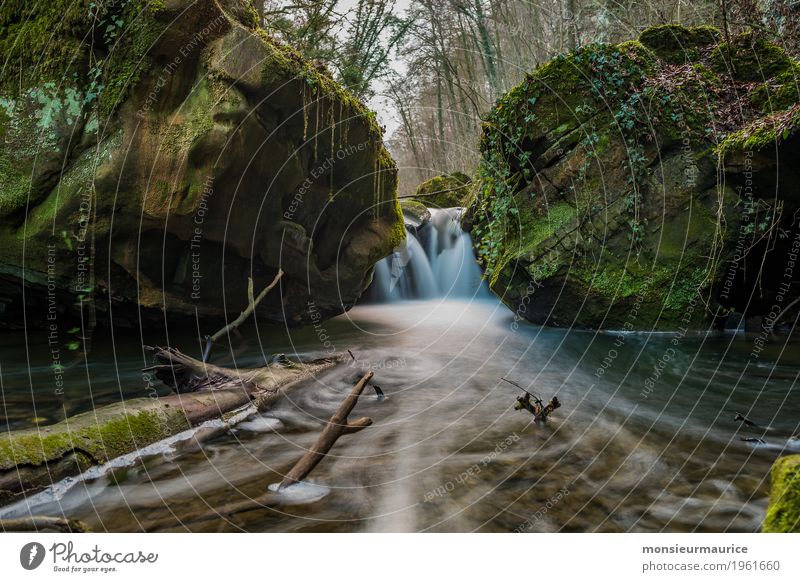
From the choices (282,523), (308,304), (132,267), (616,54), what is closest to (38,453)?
(282,523)

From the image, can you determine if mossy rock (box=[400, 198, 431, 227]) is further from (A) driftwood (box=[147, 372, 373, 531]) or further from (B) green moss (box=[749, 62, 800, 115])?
(A) driftwood (box=[147, 372, 373, 531])

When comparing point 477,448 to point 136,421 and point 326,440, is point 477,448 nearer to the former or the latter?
point 326,440

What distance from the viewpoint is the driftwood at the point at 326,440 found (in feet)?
11.1

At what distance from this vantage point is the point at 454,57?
2139 cm

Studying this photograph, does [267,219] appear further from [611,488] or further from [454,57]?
[454,57]

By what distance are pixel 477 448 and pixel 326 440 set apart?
1362 millimetres

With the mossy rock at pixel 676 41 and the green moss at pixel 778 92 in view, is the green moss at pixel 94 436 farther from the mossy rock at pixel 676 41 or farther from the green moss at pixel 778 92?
the mossy rock at pixel 676 41

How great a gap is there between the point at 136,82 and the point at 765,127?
27.8 ft

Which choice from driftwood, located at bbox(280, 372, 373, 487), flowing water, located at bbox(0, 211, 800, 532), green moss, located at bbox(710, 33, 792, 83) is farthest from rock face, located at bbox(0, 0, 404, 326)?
green moss, located at bbox(710, 33, 792, 83)

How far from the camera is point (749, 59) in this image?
805 centimetres

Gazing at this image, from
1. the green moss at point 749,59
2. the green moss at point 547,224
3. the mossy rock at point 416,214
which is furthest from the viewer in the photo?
the mossy rock at point 416,214

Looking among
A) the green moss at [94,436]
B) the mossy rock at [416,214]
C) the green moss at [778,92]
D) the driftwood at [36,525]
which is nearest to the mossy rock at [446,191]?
the mossy rock at [416,214]

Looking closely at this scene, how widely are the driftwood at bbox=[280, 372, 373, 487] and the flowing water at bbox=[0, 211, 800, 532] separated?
88 millimetres

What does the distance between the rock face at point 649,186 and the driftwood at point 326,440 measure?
19.7ft
